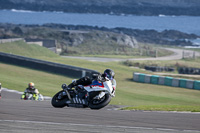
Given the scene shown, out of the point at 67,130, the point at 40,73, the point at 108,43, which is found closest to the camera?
the point at 67,130

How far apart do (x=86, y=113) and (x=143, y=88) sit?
20.1m

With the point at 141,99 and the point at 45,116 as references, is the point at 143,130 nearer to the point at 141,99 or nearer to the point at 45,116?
the point at 45,116

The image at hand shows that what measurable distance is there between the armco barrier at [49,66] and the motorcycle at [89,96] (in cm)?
1980

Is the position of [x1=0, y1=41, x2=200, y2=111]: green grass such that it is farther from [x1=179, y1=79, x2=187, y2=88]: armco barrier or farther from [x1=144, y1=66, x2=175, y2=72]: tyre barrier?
[x1=144, y1=66, x2=175, y2=72]: tyre barrier

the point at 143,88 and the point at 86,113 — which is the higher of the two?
the point at 86,113

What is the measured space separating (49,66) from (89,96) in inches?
962

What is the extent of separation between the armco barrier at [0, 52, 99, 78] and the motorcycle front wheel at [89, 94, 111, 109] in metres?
20.4

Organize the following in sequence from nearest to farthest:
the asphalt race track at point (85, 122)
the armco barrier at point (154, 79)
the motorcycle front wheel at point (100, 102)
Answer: the asphalt race track at point (85, 122) < the motorcycle front wheel at point (100, 102) < the armco barrier at point (154, 79)

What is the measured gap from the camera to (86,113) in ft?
36.3

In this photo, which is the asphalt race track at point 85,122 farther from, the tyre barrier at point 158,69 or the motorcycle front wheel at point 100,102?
the tyre barrier at point 158,69

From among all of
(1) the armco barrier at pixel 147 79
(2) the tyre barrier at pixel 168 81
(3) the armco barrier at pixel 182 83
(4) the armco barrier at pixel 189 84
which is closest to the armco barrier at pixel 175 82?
(2) the tyre barrier at pixel 168 81

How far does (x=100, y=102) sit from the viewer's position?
38.4 ft

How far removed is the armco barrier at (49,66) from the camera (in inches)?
1320

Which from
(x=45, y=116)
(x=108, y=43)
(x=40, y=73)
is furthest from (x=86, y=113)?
(x=108, y=43)
